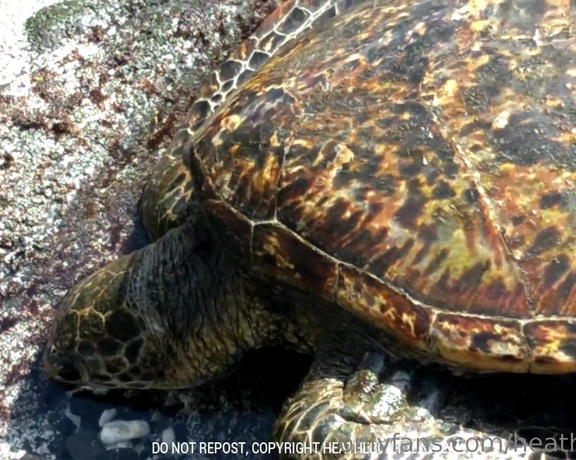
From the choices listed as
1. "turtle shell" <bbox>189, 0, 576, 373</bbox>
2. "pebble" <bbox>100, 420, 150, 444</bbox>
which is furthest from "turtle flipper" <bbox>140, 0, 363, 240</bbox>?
"pebble" <bbox>100, 420, 150, 444</bbox>

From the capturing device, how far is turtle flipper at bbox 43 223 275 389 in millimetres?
2941

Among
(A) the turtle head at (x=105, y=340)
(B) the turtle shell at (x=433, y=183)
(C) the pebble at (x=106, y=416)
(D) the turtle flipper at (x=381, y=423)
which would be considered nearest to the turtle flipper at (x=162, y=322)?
(A) the turtle head at (x=105, y=340)

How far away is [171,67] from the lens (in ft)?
12.4

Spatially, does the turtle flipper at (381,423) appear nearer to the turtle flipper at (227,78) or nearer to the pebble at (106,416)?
the pebble at (106,416)

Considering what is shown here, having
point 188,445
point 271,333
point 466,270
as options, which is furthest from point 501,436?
point 188,445

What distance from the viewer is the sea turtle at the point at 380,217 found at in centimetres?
247

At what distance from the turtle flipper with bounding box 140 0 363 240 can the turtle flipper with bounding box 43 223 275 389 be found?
266 millimetres

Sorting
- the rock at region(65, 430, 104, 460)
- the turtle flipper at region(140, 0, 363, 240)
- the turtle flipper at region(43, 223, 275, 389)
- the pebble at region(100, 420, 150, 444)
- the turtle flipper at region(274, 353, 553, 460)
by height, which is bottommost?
the turtle flipper at region(274, 353, 553, 460)

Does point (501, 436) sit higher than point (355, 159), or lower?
lower

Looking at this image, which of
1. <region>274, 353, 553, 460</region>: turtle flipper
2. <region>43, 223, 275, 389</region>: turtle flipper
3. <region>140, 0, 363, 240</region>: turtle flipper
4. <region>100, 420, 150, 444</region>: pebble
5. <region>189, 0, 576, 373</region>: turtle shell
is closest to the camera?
<region>189, 0, 576, 373</region>: turtle shell

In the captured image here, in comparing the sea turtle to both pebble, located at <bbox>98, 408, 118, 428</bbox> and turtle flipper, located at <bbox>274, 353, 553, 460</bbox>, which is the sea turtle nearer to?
turtle flipper, located at <bbox>274, 353, 553, 460</bbox>

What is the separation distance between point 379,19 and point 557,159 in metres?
0.74

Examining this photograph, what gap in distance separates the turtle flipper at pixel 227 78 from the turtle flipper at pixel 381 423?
919mm

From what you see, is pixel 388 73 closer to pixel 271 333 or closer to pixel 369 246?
pixel 369 246
